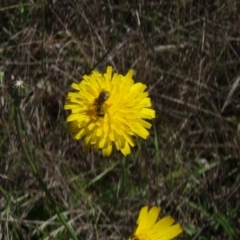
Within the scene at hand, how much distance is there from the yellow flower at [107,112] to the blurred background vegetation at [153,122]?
528 millimetres

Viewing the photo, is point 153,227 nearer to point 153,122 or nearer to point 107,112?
point 107,112

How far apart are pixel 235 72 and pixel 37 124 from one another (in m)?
0.84

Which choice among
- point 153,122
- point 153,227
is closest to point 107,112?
point 153,227

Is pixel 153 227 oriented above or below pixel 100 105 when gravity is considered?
below

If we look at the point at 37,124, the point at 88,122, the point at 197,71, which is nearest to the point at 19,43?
the point at 37,124

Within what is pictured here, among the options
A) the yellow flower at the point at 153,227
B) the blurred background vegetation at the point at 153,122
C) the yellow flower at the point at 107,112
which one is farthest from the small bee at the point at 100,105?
the blurred background vegetation at the point at 153,122

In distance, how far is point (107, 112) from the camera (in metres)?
1.63

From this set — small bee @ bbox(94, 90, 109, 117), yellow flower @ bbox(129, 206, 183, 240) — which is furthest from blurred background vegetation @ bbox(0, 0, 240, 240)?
small bee @ bbox(94, 90, 109, 117)

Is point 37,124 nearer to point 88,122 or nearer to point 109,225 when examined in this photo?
point 109,225

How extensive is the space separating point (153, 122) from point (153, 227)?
646mm

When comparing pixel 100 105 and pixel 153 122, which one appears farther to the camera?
pixel 153 122

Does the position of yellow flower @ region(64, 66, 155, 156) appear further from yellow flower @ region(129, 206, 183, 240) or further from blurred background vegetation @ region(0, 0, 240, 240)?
blurred background vegetation @ region(0, 0, 240, 240)

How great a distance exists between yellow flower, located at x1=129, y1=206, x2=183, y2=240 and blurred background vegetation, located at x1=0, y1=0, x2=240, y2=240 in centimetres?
43

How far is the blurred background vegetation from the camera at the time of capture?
86.1 inches
